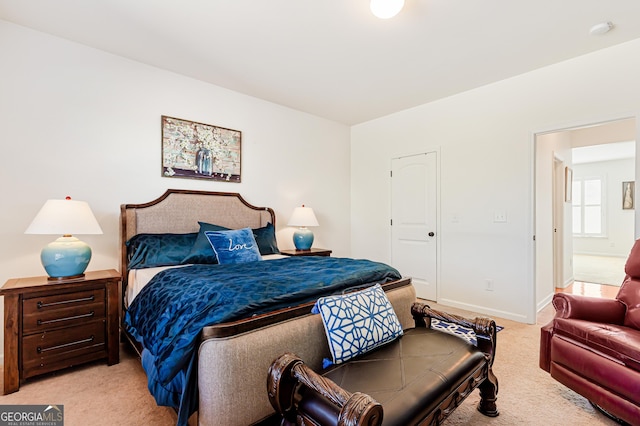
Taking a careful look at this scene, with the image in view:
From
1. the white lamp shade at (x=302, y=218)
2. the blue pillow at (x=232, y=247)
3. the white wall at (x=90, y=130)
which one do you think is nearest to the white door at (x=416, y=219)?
the white lamp shade at (x=302, y=218)

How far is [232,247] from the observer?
2.83 meters

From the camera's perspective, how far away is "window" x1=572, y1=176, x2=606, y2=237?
7961 mm

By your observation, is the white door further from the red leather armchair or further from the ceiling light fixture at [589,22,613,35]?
the red leather armchair

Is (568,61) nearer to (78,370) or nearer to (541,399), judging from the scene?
(541,399)

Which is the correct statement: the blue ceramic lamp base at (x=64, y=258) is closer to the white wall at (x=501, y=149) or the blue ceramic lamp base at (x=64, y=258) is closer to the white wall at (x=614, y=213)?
the white wall at (x=501, y=149)

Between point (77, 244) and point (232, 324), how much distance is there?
5.64ft

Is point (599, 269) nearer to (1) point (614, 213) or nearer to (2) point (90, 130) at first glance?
(1) point (614, 213)

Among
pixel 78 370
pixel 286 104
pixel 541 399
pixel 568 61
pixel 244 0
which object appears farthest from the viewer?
pixel 286 104

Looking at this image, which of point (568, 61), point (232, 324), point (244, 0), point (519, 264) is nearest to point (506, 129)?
point (568, 61)

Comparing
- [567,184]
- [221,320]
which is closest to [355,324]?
[221,320]

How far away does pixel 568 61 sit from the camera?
298cm

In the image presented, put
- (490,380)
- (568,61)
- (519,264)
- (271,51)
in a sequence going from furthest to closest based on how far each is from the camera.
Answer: (519,264) → (568,61) → (271,51) → (490,380)

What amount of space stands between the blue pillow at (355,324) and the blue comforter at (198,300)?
0.78 ft

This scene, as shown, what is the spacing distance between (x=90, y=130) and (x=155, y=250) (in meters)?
1.24
